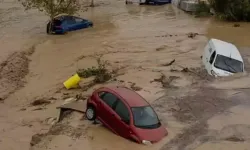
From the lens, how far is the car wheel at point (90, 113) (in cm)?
1545

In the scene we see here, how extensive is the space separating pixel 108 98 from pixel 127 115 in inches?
39.5

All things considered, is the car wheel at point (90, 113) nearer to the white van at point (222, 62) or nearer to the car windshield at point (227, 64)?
the white van at point (222, 62)

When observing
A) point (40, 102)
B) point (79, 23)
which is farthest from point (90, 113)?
point (79, 23)

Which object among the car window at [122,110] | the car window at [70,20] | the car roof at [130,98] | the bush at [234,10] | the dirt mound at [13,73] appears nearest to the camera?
the car window at [122,110]

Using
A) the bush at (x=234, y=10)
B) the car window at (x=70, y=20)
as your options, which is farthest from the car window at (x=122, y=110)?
the bush at (x=234, y=10)

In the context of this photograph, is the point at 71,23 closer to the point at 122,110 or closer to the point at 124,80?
the point at 124,80

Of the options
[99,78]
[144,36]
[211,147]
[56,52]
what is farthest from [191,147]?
[144,36]

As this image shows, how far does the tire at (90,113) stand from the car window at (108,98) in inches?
20.0

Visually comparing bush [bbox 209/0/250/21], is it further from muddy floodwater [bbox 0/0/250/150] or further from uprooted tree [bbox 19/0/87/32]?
uprooted tree [bbox 19/0/87/32]

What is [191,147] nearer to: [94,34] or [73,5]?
[94,34]

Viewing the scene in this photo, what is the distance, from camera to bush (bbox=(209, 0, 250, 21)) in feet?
114

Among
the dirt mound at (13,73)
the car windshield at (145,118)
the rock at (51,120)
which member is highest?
the car windshield at (145,118)

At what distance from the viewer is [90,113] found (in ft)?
51.1

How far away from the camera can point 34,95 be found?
65.8 feet
